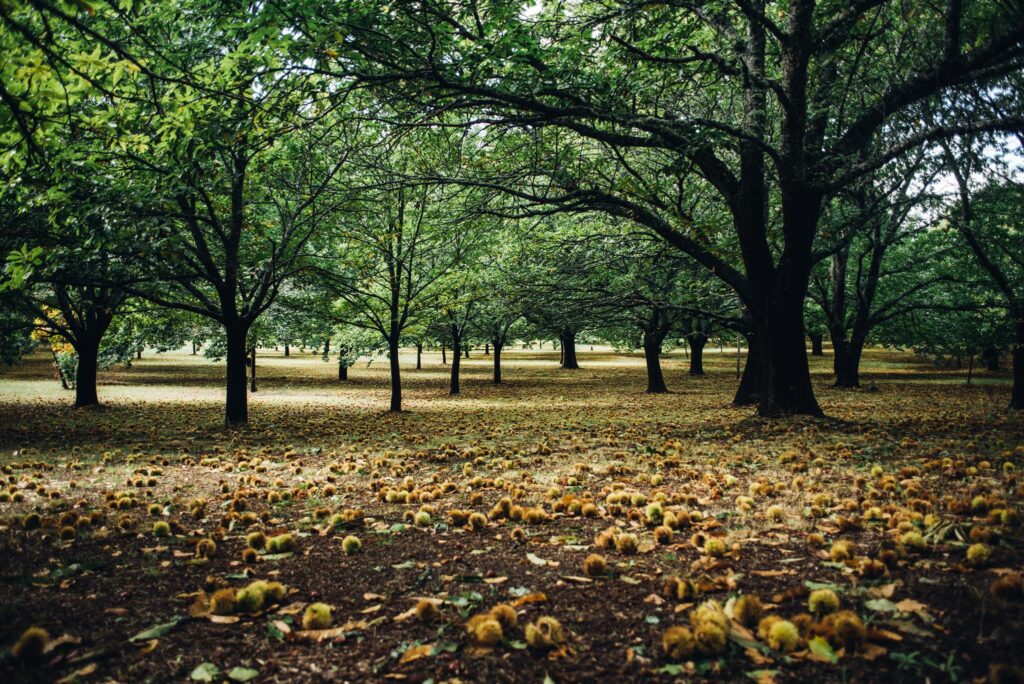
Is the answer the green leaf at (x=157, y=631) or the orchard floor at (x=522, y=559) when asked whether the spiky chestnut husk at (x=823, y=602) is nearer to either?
the orchard floor at (x=522, y=559)

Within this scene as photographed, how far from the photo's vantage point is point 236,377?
462 inches

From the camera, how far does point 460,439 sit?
28.1ft

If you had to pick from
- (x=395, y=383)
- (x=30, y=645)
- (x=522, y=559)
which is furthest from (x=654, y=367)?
(x=30, y=645)

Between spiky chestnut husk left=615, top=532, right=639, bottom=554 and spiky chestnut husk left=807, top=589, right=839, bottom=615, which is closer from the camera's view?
spiky chestnut husk left=807, top=589, right=839, bottom=615

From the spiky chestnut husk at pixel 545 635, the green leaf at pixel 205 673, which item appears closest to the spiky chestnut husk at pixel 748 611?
the spiky chestnut husk at pixel 545 635

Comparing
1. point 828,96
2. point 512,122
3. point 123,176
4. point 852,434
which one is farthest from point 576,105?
point 123,176

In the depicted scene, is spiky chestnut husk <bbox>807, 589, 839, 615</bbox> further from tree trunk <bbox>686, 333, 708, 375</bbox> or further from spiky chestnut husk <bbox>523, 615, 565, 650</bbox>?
tree trunk <bbox>686, 333, 708, 375</bbox>

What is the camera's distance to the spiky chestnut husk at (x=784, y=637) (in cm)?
193

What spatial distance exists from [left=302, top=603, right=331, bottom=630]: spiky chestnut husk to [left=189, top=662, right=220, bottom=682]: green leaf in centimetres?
36

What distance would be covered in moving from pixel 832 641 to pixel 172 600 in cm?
282

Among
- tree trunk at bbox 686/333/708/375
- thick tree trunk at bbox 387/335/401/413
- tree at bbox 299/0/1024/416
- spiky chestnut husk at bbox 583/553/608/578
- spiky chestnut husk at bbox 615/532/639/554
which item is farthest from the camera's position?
tree trunk at bbox 686/333/708/375

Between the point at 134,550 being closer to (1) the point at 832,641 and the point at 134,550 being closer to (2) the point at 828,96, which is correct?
(1) the point at 832,641

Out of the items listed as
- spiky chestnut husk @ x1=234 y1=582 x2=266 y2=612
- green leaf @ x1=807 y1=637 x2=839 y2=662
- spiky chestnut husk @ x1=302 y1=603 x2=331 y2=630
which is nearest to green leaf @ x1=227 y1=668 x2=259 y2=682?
spiky chestnut husk @ x1=302 y1=603 x2=331 y2=630

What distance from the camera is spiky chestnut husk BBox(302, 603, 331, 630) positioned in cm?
229
